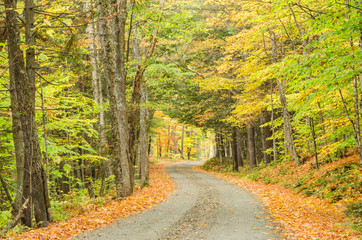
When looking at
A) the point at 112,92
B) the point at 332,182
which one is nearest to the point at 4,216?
the point at 112,92

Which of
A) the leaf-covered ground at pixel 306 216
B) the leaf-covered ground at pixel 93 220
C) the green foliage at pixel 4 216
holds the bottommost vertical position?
the leaf-covered ground at pixel 306 216

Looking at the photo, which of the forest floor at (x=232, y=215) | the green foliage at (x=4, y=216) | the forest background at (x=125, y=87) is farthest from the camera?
the forest background at (x=125, y=87)

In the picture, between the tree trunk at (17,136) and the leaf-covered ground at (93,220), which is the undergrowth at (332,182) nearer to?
the leaf-covered ground at (93,220)

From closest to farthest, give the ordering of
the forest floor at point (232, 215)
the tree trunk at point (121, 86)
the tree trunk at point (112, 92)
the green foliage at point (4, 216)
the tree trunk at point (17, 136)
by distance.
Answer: the forest floor at point (232, 215)
the green foliage at point (4, 216)
the tree trunk at point (17, 136)
the tree trunk at point (112, 92)
the tree trunk at point (121, 86)

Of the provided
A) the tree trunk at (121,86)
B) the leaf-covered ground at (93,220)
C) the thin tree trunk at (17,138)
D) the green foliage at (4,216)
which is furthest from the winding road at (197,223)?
the thin tree trunk at (17,138)

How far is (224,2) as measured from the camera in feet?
56.5

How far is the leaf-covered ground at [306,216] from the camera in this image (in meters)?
6.51

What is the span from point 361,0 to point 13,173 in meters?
13.8

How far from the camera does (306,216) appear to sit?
325 inches

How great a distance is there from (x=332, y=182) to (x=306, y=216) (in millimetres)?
3633

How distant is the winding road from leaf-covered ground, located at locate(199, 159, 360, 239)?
52 cm

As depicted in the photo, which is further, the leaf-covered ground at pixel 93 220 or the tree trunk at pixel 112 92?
the tree trunk at pixel 112 92

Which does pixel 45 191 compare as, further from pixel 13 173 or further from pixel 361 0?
pixel 361 0

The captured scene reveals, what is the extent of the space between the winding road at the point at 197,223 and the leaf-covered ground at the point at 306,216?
0.52m
